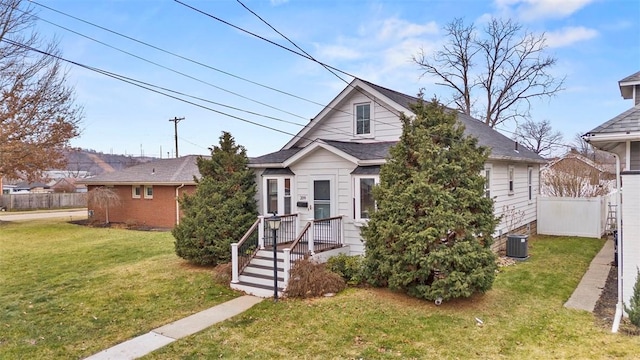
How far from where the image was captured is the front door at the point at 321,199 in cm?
1155

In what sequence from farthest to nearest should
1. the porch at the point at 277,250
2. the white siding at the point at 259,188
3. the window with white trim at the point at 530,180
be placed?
the window with white trim at the point at 530,180 < the white siding at the point at 259,188 < the porch at the point at 277,250

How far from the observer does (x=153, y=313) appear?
814 centimetres

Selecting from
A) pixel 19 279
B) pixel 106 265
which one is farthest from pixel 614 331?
pixel 19 279

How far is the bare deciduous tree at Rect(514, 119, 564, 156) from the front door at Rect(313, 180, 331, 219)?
33.3 metres

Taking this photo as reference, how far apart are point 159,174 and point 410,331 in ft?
67.0

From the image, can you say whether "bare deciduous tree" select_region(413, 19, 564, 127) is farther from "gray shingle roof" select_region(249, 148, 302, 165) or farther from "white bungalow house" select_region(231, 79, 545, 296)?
"gray shingle roof" select_region(249, 148, 302, 165)

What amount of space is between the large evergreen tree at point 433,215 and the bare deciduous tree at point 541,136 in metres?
34.6

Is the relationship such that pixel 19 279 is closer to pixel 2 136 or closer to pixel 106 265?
pixel 106 265

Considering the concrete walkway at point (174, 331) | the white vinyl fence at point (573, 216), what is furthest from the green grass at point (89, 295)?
the white vinyl fence at point (573, 216)

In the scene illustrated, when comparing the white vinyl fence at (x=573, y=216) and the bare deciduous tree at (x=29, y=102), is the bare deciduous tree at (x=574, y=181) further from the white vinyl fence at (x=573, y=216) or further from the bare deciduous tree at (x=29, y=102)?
the bare deciduous tree at (x=29, y=102)

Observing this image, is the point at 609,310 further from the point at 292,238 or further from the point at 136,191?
the point at 136,191

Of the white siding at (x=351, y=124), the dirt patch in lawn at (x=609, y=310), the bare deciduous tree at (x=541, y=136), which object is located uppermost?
the bare deciduous tree at (x=541, y=136)

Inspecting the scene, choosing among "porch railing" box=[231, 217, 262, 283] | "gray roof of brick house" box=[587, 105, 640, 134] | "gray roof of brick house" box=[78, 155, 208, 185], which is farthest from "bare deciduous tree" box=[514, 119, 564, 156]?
"porch railing" box=[231, 217, 262, 283]

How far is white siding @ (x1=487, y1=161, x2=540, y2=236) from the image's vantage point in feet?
44.3
